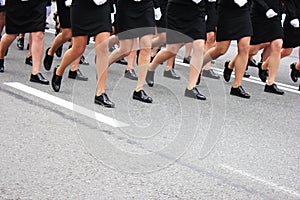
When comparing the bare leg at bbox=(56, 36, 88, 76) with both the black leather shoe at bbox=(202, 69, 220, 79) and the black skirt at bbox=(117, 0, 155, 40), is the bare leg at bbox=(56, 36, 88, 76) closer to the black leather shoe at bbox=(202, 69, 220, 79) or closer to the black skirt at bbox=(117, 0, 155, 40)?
the black skirt at bbox=(117, 0, 155, 40)

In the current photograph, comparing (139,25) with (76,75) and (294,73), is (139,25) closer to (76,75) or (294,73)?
(76,75)

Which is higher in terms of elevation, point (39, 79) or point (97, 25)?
point (97, 25)

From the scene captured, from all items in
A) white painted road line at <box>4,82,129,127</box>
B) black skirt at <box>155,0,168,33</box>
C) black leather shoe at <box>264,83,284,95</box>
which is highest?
black skirt at <box>155,0,168,33</box>

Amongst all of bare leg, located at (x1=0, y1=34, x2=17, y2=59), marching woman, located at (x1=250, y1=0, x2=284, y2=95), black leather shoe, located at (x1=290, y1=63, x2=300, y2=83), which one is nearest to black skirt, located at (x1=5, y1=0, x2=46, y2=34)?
bare leg, located at (x1=0, y1=34, x2=17, y2=59)

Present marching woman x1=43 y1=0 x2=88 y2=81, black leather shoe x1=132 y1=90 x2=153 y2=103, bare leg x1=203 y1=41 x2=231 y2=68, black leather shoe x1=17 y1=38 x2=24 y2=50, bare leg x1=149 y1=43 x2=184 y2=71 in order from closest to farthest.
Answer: black leather shoe x1=132 y1=90 x2=153 y2=103 < bare leg x1=149 y1=43 x2=184 y2=71 < bare leg x1=203 y1=41 x2=231 y2=68 < marching woman x1=43 y1=0 x2=88 y2=81 < black leather shoe x1=17 y1=38 x2=24 y2=50

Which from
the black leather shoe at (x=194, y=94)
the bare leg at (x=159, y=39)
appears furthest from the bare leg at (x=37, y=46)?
the bare leg at (x=159, y=39)

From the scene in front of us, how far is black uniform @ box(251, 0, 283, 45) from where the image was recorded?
7780 millimetres

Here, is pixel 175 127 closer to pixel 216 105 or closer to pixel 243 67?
pixel 216 105

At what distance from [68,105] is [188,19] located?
5.63ft

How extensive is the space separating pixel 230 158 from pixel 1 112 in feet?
7.20

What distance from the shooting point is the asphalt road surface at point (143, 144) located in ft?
14.0

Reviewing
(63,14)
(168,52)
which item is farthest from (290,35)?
(63,14)

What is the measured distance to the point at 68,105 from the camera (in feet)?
21.0

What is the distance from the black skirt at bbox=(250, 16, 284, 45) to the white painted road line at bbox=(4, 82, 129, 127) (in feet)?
8.87
